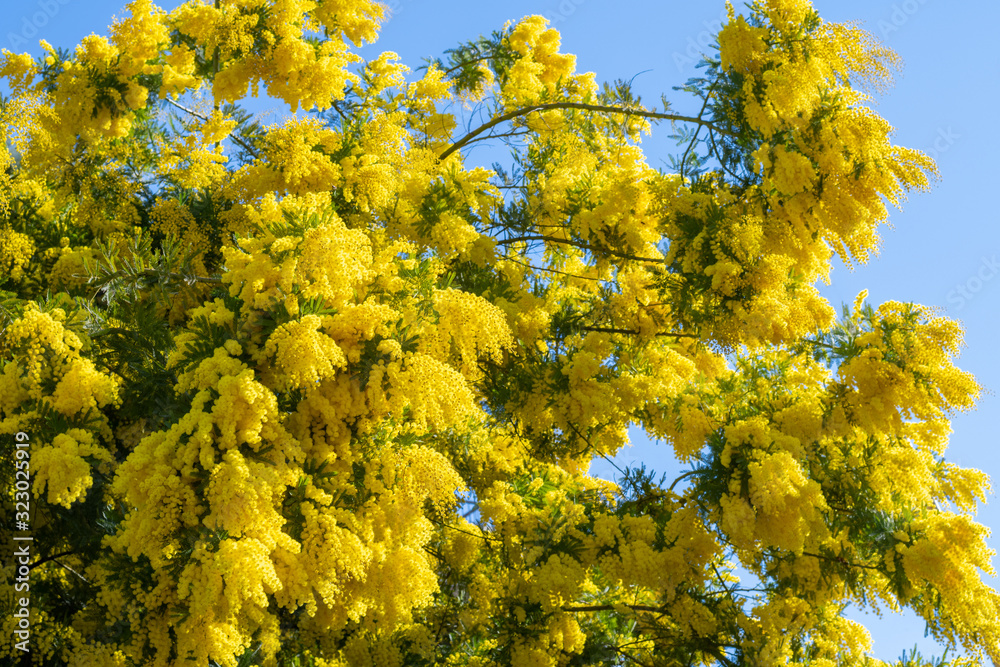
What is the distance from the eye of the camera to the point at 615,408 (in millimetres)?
7297

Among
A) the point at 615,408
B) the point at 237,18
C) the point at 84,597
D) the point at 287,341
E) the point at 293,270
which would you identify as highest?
the point at 237,18

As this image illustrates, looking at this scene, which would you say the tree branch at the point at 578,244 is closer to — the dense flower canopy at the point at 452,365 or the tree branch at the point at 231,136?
the dense flower canopy at the point at 452,365

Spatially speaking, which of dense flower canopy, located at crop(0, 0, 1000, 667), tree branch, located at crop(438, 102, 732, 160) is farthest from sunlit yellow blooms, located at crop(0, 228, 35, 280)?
tree branch, located at crop(438, 102, 732, 160)

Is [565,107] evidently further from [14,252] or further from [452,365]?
[14,252]

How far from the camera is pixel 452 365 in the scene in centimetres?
622

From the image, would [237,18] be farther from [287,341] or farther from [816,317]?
[816,317]

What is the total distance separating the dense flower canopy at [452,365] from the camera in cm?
534

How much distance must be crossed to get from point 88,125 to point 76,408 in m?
3.00

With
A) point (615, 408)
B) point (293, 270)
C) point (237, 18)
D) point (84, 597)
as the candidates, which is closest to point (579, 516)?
point (615, 408)

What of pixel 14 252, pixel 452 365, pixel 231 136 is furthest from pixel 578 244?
pixel 14 252

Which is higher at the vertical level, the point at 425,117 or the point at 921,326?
the point at 425,117

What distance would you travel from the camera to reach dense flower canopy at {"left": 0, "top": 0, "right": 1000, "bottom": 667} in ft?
17.5

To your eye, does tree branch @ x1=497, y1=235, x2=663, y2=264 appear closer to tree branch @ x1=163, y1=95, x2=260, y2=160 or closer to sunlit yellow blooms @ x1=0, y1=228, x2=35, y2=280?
tree branch @ x1=163, y1=95, x2=260, y2=160

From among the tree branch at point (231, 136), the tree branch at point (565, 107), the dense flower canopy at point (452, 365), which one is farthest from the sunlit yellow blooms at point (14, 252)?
the tree branch at point (565, 107)
